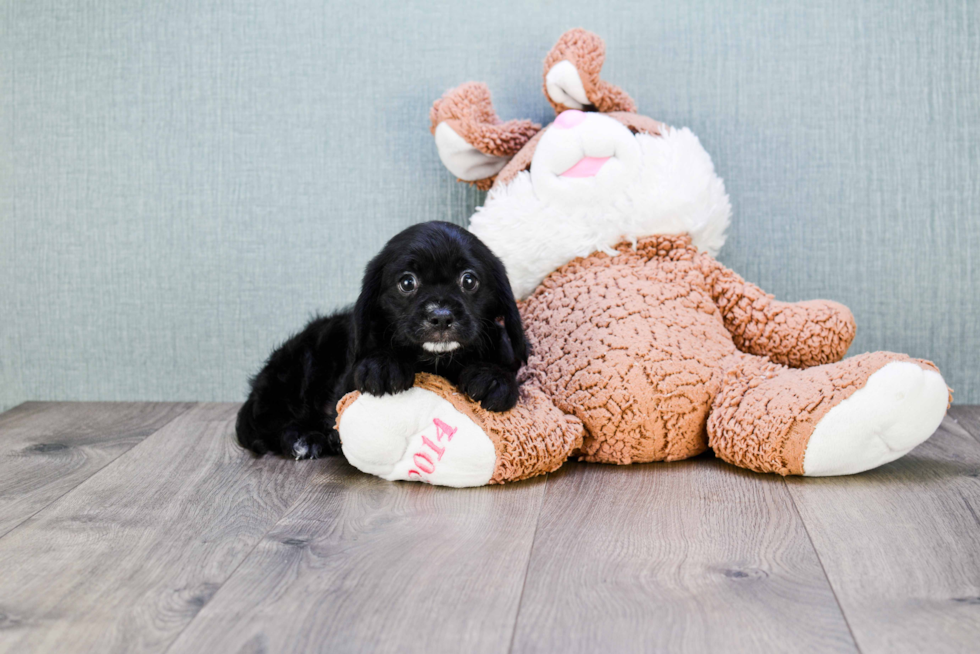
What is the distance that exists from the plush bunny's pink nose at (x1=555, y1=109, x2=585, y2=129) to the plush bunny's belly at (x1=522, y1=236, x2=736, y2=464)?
0.94 feet

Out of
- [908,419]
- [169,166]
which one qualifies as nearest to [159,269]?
[169,166]

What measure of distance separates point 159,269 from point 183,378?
0.31 metres

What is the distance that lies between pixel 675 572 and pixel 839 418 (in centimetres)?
51

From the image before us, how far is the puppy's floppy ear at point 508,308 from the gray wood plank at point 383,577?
260 mm

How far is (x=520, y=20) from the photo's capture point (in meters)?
2.01

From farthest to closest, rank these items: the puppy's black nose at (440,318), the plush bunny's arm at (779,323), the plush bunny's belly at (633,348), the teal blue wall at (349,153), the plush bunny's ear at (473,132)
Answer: the teal blue wall at (349,153) → the plush bunny's ear at (473,132) → the plush bunny's arm at (779,323) → the plush bunny's belly at (633,348) → the puppy's black nose at (440,318)

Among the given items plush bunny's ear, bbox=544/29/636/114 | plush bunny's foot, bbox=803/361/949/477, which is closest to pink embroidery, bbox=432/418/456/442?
plush bunny's foot, bbox=803/361/949/477

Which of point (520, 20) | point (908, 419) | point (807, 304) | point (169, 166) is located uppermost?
point (520, 20)

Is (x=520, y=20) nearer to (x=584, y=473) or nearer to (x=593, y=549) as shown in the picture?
(x=584, y=473)

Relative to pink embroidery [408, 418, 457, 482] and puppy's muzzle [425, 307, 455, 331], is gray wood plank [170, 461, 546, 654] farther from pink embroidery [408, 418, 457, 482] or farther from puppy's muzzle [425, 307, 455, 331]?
puppy's muzzle [425, 307, 455, 331]

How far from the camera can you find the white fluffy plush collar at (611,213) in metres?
1.68

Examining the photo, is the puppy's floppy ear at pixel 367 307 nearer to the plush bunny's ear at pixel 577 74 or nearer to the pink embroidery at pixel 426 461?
the pink embroidery at pixel 426 461

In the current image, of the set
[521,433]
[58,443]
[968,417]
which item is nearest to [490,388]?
[521,433]

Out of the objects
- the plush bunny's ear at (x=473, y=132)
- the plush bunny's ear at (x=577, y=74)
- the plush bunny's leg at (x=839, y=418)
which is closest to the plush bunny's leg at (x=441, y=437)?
the plush bunny's leg at (x=839, y=418)
